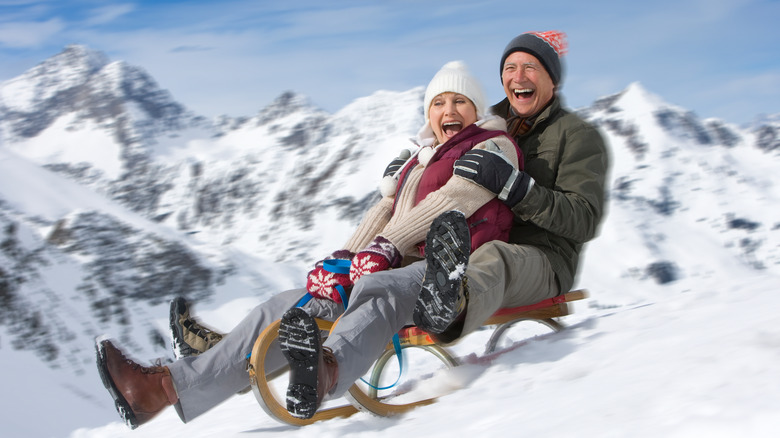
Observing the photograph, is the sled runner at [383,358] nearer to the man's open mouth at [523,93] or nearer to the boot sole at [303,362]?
the boot sole at [303,362]

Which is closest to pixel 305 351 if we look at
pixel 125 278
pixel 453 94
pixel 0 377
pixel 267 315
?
pixel 267 315

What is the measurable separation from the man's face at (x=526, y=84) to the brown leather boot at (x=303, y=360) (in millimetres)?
2109

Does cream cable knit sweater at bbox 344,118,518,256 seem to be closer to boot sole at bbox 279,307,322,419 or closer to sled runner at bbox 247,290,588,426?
sled runner at bbox 247,290,588,426

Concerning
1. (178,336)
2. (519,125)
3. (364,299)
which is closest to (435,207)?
(364,299)

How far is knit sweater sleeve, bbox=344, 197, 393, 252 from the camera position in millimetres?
3852

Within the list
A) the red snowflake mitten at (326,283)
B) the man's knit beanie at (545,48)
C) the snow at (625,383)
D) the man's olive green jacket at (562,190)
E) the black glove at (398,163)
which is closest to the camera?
the snow at (625,383)

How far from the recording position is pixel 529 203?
327 cm

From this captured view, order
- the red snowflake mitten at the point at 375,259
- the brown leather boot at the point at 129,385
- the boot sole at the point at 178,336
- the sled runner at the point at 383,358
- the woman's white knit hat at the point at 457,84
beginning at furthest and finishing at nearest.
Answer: the woman's white knit hat at the point at 457,84 < the boot sole at the point at 178,336 < the red snowflake mitten at the point at 375,259 < the sled runner at the point at 383,358 < the brown leather boot at the point at 129,385

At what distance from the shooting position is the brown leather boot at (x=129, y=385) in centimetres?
286

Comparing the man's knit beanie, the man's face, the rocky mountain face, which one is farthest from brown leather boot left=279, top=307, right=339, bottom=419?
the rocky mountain face

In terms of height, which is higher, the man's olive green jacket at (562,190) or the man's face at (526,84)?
the man's face at (526,84)

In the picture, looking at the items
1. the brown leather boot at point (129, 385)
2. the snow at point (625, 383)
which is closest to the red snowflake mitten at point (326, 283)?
the snow at point (625, 383)

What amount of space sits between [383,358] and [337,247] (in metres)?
141

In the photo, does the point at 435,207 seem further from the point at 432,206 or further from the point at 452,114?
the point at 452,114
